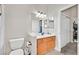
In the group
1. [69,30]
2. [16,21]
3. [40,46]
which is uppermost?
[16,21]

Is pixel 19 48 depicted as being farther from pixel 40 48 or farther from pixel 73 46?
pixel 73 46

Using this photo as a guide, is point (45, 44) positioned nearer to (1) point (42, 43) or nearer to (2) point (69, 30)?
(1) point (42, 43)

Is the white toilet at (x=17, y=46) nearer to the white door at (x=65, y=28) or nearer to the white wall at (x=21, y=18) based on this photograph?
the white wall at (x=21, y=18)

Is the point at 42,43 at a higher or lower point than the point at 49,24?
lower

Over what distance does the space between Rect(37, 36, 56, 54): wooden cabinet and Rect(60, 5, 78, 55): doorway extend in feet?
0.49

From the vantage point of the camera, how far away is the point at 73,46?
1558mm

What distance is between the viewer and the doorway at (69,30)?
1.54m

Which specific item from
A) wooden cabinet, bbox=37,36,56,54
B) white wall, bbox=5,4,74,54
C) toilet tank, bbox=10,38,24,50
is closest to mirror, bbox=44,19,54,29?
white wall, bbox=5,4,74,54

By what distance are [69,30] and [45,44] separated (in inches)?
15.8

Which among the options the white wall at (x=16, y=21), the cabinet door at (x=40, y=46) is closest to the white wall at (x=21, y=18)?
the white wall at (x=16, y=21)

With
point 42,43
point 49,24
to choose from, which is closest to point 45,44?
point 42,43

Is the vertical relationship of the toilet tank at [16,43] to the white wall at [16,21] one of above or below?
below

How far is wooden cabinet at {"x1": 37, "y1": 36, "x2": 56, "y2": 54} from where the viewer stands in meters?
1.58

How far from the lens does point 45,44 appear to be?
161 cm
